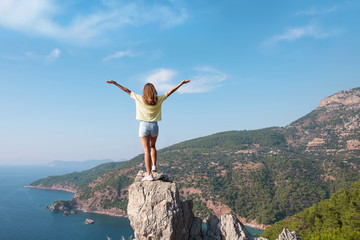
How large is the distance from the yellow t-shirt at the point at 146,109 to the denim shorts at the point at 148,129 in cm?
13

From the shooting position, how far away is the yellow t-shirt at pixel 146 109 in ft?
21.5

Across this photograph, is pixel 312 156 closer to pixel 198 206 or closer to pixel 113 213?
pixel 198 206

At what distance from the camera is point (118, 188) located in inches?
4043

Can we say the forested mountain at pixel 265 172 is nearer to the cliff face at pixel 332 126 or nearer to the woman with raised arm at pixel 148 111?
the cliff face at pixel 332 126

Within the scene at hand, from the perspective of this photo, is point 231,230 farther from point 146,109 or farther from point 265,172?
point 265,172

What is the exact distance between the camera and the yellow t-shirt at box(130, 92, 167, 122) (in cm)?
654

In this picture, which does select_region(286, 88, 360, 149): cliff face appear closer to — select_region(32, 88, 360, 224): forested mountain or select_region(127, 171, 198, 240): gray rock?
select_region(32, 88, 360, 224): forested mountain

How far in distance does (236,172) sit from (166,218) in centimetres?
9972

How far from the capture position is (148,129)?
6648 millimetres

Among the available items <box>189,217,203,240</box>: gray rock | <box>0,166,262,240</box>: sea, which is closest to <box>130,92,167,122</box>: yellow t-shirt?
<box>189,217,203,240</box>: gray rock

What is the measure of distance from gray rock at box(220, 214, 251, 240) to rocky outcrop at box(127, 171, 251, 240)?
0.37 feet

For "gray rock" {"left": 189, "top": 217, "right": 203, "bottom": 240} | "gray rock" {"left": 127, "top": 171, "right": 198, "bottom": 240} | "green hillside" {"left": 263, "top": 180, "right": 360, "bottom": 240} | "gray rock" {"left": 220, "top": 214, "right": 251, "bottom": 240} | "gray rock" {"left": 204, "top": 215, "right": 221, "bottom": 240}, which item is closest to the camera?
"gray rock" {"left": 127, "top": 171, "right": 198, "bottom": 240}

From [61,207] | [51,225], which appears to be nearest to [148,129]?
[51,225]

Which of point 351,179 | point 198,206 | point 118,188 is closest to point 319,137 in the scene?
point 351,179
